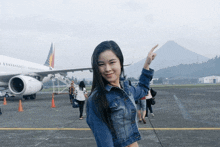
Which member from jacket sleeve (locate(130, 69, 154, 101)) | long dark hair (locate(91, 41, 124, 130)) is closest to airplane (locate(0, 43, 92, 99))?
jacket sleeve (locate(130, 69, 154, 101))

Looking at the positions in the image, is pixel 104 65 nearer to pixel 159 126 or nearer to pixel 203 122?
pixel 159 126

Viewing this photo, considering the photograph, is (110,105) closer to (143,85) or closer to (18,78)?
(143,85)

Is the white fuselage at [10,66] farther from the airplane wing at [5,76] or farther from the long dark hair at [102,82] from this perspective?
the long dark hair at [102,82]

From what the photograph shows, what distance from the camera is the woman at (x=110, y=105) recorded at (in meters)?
1.38

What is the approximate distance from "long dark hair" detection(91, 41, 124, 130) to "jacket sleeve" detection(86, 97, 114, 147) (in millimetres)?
37

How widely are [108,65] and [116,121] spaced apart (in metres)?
0.38

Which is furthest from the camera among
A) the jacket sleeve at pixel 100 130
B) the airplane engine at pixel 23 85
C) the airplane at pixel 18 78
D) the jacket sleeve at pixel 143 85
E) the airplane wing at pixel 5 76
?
the airplane wing at pixel 5 76

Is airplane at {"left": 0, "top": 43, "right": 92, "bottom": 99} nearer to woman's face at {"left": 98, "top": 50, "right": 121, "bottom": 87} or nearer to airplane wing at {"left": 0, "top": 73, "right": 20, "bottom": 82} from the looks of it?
airplane wing at {"left": 0, "top": 73, "right": 20, "bottom": 82}

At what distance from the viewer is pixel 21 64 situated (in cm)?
2089

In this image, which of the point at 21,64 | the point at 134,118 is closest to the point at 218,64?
the point at 21,64

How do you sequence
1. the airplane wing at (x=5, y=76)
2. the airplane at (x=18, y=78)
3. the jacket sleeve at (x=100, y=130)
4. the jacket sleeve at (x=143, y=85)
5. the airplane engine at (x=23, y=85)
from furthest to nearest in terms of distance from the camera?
the airplane wing at (x=5, y=76), the airplane at (x=18, y=78), the airplane engine at (x=23, y=85), the jacket sleeve at (x=143, y=85), the jacket sleeve at (x=100, y=130)

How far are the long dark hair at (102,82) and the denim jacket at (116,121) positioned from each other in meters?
0.03

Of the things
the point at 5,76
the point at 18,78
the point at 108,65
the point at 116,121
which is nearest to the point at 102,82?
the point at 108,65

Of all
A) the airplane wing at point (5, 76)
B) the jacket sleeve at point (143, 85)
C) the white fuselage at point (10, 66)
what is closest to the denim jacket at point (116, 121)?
the jacket sleeve at point (143, 85)
